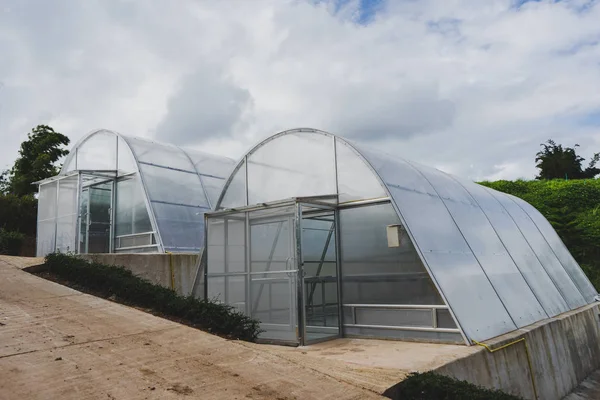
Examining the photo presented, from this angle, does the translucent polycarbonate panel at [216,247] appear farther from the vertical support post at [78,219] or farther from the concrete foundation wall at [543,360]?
the vertical support post at [78,219]

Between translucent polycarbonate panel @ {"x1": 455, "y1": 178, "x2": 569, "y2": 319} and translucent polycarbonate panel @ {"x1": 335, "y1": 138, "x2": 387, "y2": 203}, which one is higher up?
translucent polycarbonate panel @ {"x1": 335, "y1": 138, "x2": 387, "y2": 203}

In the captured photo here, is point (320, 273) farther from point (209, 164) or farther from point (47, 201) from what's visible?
point (47, 201)

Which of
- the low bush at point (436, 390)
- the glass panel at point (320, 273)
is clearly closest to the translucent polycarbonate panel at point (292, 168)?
the glass panel at point (320, 273)

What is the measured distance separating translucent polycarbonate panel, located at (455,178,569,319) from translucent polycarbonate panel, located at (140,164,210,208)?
8.81 m

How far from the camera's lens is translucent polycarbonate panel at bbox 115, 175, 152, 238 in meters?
15.2

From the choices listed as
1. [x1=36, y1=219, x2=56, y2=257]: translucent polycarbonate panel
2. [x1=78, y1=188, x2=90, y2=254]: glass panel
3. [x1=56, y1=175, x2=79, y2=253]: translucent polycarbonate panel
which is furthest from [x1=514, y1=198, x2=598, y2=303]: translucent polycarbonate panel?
[x1=36, y1=219, x2=56, y2=257]: translucent polycarbonate panel

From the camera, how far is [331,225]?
33.9 ft

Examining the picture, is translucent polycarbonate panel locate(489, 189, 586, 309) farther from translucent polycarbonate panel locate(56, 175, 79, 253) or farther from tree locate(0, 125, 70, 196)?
tree locate(0, 125, 70, 196)

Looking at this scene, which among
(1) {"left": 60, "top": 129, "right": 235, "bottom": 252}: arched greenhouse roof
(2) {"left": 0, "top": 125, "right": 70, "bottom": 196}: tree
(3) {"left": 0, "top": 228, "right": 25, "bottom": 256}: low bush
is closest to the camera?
(1) {"left": 60, "top": 129, "right": 235, "bottom": 252}: arched greenhouse roof

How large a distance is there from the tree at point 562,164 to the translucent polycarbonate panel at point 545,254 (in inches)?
634

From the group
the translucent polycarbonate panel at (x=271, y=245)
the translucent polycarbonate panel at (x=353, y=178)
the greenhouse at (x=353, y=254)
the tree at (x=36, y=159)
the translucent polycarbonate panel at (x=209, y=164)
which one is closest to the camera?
the greenhouse at (x=353, y=254)

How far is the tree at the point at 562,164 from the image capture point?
1168 inches

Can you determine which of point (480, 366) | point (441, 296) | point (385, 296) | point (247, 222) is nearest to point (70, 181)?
point (247, 222)

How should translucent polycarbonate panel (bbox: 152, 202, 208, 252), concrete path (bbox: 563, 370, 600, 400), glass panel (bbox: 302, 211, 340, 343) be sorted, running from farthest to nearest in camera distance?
translucent polycarbonate panel (bbox: 152, 202, 208, 252) → concrete path (bbox: 563, 370, 600, 400) → glass panel (bbox: 302, 211, 340, 343)
